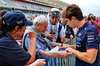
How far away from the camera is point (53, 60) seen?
1831mm

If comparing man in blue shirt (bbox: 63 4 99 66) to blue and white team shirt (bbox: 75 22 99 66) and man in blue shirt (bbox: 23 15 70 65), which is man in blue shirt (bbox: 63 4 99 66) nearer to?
blue and white team shirt (bbox: 75 22 99 66)

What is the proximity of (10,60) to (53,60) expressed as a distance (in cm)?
104

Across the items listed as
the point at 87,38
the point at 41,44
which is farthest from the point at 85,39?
the point at 41,44

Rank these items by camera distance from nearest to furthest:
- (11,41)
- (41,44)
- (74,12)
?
(11,41) < (74,12) < (41,44)

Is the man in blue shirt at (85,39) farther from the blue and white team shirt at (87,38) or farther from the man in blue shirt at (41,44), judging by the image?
the man in blue shirt at (41,44)

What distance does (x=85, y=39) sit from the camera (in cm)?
125

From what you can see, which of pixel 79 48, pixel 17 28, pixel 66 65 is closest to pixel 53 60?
pixel 66 65

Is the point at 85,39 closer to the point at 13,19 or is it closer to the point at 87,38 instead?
the point at 87,38

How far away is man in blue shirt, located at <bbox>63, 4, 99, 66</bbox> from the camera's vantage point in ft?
3.87

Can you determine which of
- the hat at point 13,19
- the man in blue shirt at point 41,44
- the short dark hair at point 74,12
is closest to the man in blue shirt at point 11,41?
the hat at point 13,19

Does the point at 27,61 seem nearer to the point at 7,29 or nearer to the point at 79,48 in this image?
the point at 7,29

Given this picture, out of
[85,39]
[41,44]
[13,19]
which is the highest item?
[13,19]

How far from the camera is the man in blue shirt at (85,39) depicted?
118cm

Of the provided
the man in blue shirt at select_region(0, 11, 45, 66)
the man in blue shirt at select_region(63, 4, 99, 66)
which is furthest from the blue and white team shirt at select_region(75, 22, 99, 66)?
the man in blue shirt at select_region(0, 11, 45, 66)
